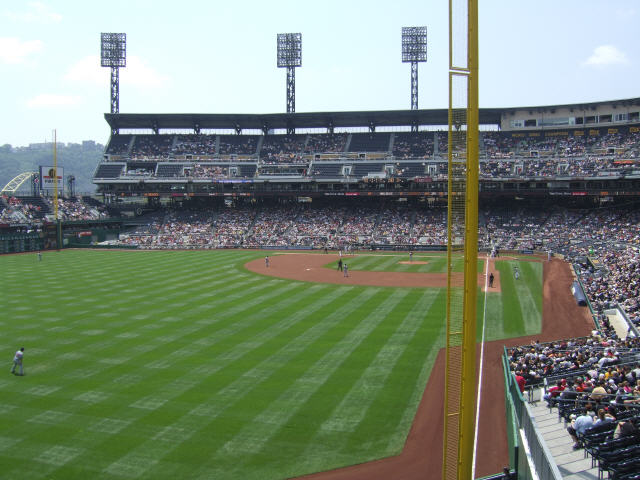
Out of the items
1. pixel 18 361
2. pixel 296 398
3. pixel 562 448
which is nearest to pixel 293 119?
pixel 18 361

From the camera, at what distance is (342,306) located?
30969 millimetres

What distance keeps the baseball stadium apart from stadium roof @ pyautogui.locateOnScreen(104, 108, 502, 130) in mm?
627

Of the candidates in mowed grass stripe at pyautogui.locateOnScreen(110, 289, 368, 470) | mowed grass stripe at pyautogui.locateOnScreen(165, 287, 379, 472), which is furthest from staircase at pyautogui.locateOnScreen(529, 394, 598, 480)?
mowed grass stripe at pyautogui.locateOnScreen(110, 289, 368, 470)

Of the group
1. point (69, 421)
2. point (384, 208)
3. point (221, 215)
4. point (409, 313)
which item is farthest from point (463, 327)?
point (221, 215)

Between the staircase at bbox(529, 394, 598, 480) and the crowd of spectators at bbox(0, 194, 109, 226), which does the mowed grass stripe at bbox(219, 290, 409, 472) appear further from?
the crowd of spectators at bbox(0, 194, 109, 226)

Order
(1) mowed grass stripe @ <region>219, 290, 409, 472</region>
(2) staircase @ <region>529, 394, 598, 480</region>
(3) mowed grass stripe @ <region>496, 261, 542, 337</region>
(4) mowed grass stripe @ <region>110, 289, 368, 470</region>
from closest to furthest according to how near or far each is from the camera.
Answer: (2) staircase @ <region>529, 394, 598, 480</region> < (4) mowed grass stripe @ <region>110, 289, 368, 470</region> < (1) mowed grass stripe @ <region>219, 290, 409, 472</region> < (3) mowed grass stripe @ <region>496, 261, 542, 337</region>

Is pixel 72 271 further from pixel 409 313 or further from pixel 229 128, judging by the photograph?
pixel 229 128

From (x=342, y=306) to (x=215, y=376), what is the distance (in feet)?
41.6

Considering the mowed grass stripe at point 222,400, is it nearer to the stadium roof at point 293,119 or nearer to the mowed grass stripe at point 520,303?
the mowed grass stripe at point 520,303

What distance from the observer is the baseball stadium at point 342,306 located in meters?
13.2

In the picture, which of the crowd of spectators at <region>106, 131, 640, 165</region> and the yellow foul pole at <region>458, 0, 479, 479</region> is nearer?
the yellow foul pole at <region>458, 0, 479, 479</region>

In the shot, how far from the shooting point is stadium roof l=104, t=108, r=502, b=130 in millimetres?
78188

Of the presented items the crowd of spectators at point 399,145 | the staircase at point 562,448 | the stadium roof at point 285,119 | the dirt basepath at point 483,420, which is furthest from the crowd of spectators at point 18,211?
the staircase at point 562,448

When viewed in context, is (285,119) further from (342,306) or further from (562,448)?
(562,448)
